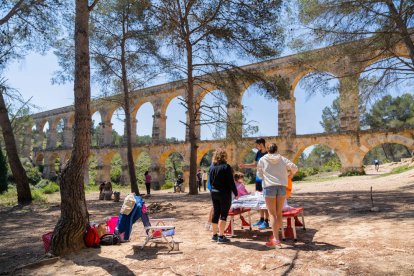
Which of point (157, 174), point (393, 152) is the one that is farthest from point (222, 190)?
point (393, 152)

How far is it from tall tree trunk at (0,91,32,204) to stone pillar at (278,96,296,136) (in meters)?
12.1

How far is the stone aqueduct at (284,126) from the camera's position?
8820 mm

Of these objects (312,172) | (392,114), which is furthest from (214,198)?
(392,114)

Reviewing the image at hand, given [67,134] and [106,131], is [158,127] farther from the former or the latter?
[67,134]

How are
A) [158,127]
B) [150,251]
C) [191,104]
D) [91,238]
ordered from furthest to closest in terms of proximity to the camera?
[158,127] → [191,104] → [91,238] → [150,251]

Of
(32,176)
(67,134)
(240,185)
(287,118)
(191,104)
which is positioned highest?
(67,134)

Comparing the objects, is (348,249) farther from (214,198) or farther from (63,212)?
(63,212)

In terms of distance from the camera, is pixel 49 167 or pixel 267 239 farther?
pixel 49 167

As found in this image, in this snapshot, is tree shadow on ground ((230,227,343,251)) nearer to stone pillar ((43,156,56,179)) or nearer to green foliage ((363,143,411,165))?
stone pillar ((43,156,56,179))

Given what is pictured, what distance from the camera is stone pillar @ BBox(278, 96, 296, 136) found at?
17.1 metres

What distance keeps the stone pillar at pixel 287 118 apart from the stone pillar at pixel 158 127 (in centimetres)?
850

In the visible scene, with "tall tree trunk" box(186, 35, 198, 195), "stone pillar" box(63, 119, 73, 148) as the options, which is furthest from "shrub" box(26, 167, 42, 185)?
"tall tree trunk" box(186, 35, 198, 195)

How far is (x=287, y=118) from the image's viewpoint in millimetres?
17250

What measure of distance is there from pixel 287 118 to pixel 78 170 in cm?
1449
